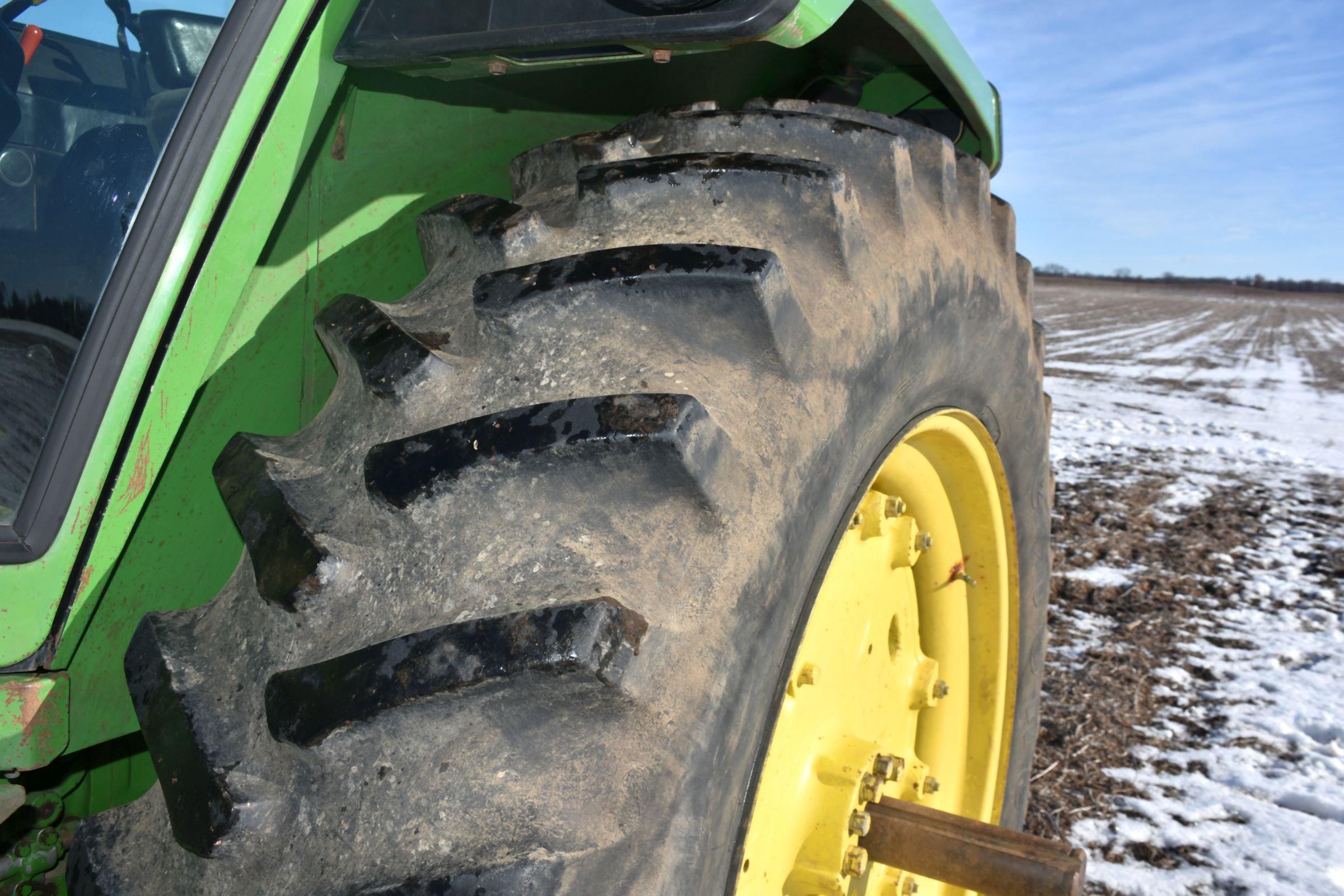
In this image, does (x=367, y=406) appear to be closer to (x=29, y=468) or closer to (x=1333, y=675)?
(x=29, y=468)

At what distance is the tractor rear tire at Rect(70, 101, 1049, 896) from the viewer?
710 mm

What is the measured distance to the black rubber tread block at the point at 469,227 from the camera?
2.98 ft

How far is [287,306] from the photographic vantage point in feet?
3.05

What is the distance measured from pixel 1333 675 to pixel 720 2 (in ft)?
9.55

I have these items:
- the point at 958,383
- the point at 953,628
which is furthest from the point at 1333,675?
the point at 958,383

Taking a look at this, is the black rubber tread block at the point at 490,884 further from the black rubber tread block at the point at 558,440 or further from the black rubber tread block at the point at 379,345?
the black rubber tread block at the point at 379,345

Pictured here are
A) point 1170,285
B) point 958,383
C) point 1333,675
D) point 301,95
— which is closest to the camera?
point 301,95

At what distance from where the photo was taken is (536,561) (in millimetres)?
750

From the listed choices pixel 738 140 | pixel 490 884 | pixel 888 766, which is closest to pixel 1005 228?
pixel 738 140

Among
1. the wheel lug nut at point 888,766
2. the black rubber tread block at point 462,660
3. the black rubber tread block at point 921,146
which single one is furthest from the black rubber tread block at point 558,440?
the wheel lug nut at point 888,766

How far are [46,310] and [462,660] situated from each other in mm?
444

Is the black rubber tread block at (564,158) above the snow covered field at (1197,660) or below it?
above

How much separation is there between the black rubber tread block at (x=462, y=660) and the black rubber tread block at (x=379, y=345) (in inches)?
8.8

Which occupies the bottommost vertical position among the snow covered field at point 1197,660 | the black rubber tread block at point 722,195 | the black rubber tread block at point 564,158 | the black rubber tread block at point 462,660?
the snow covered field at point 1197,660
